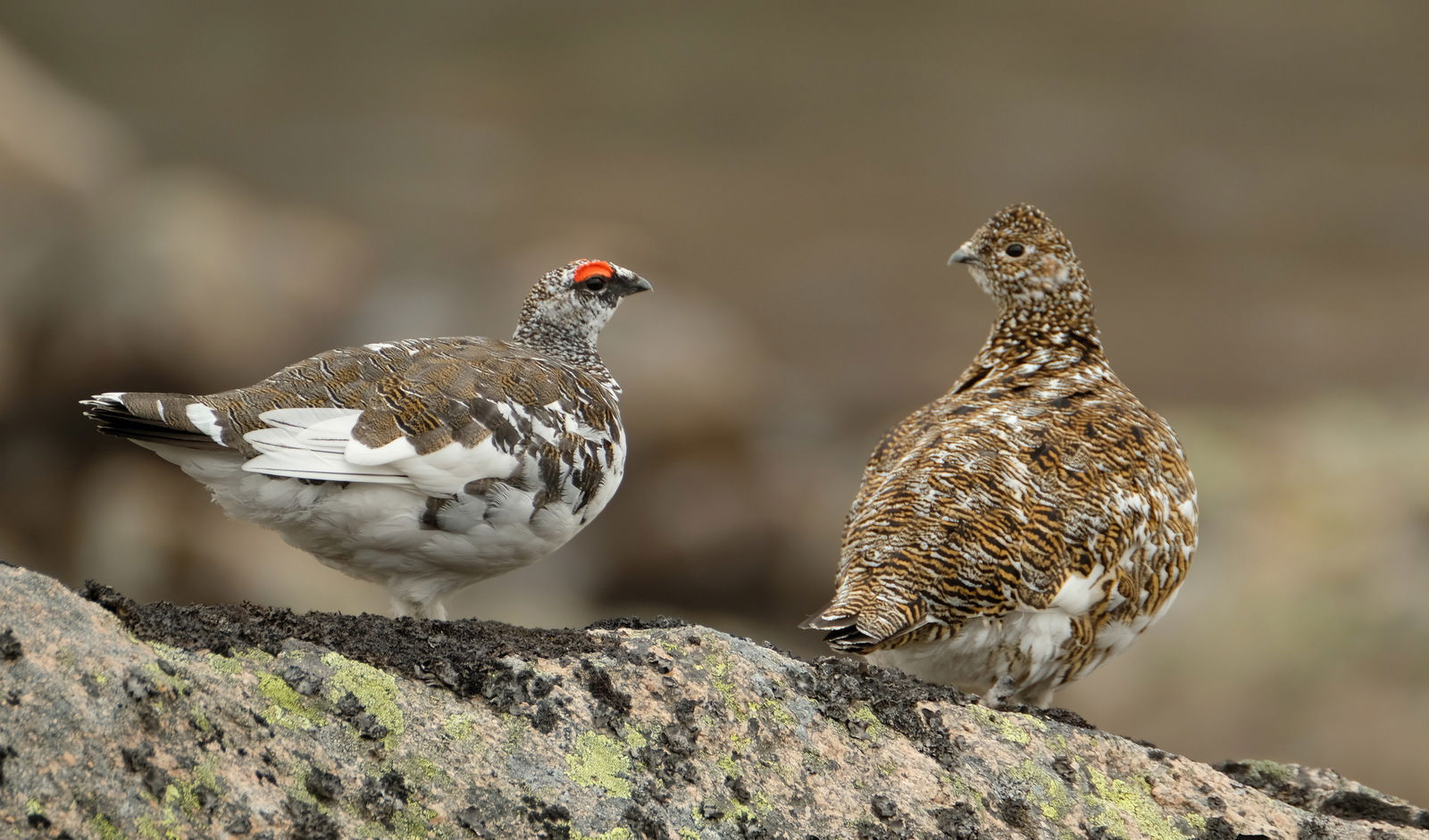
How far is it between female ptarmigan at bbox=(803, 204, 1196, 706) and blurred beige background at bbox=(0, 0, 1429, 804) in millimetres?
6219

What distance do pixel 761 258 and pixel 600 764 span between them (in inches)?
833

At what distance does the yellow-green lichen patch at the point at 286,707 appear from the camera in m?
2.18

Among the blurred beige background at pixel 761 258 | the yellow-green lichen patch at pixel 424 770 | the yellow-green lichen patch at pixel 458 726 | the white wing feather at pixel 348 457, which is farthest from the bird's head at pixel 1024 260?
the blurred beige background at pixel 761 258

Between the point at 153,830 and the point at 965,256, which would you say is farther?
the point at 965,256

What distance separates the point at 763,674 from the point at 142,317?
12295 millimetres

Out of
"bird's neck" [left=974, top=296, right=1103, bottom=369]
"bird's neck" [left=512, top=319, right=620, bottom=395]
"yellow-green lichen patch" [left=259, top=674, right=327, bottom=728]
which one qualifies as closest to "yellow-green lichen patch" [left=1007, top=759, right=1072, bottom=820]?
"yellow-green lichen patch" [left=259, top=674, right=327, bottom=728]

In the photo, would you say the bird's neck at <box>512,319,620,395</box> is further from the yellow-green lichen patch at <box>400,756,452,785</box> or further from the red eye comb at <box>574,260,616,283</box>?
the yellow-green lichen patch at <box>400,756,452,785</box>

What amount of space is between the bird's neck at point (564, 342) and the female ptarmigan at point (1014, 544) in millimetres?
1102

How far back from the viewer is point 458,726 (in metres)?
2.32

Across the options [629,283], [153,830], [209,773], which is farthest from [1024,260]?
[153,830]

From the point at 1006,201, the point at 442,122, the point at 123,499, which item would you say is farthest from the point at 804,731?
the point at 442,122

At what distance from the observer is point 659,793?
239 cm

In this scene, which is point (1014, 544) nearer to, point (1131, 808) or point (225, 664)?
point (1131, 808)

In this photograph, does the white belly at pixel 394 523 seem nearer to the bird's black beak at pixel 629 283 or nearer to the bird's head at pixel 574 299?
the bird's head at pixel 574 299
